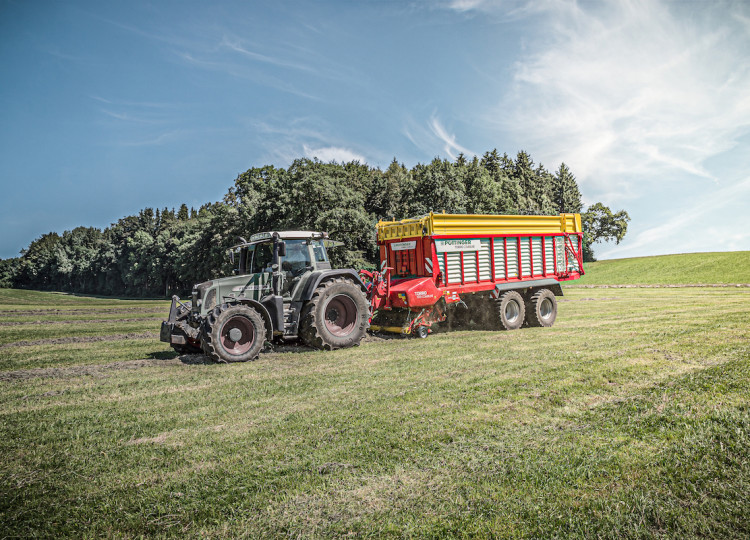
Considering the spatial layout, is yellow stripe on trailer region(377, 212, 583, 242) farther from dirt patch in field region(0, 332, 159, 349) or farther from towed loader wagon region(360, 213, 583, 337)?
dirt patch in field region(0, 332, 159, 349)

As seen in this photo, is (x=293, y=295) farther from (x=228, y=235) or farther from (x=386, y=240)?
(x=228, y=235)

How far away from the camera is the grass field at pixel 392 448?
298cm

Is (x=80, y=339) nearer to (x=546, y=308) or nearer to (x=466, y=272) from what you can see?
(x=466, y=272)

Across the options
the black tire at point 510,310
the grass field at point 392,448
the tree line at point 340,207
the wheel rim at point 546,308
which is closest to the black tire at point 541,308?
the wheel rim at point 546,308

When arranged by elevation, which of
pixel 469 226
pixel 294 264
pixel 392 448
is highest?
pixel 469 226

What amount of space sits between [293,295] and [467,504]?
733 centimetres

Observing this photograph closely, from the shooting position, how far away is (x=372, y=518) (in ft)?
9.73

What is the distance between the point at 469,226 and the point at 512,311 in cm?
280

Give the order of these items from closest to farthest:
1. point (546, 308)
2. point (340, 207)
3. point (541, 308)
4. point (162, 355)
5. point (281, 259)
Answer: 1. point (162, 355)
2. point (281, 259)
3. point (541, 308)
4. point (546, 308)
5. point (340, 207)

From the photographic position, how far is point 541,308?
13.2 meters

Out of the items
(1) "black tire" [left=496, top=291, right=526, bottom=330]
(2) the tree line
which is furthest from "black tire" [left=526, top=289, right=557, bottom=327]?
(2) the tree line

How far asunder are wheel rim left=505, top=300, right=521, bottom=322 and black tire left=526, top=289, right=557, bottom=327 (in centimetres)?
48

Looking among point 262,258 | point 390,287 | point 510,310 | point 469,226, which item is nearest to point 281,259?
point 262,258

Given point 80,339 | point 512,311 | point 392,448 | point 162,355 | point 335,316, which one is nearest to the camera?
point 392,448
